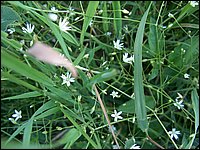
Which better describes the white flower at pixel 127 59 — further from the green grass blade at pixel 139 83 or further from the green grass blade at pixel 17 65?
the green grass blade at pixel 17 65

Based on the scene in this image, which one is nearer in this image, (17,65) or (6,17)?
(17,65)

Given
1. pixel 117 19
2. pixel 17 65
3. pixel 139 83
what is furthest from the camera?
pixel 117 19

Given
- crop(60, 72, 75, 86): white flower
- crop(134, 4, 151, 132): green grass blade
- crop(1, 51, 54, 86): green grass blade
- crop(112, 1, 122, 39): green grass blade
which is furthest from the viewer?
crop(112, 1, 122, 39): green grass blade

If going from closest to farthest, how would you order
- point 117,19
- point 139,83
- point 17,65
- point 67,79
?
point 17,65
point 139,83
point 67,79
point 117,19

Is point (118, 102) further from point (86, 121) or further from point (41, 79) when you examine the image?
point (41, 79)

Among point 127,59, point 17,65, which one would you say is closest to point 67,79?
point 127,59

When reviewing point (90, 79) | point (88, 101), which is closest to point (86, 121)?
point (88, 101)

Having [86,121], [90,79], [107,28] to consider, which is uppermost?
[107,28]

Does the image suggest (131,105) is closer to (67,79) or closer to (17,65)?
(67,79)

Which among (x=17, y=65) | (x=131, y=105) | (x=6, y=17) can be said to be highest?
(x=6, y=17)

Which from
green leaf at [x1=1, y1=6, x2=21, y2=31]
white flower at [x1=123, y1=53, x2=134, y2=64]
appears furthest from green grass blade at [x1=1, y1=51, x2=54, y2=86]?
white flower at [x1=123, y1=53, x2=134, y2=64]

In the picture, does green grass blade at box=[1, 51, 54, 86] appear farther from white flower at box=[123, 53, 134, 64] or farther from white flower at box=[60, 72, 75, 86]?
white flower at box=[123, 53, 134, 64]
